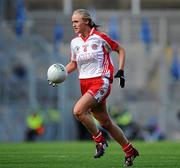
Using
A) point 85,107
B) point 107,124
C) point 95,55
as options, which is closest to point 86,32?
point 95,55

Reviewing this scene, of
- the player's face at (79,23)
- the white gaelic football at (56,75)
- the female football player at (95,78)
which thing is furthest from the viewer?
the player's face at (79,23)

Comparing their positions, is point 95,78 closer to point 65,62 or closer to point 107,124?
point 107,124

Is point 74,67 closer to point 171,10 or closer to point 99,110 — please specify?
point 99,110

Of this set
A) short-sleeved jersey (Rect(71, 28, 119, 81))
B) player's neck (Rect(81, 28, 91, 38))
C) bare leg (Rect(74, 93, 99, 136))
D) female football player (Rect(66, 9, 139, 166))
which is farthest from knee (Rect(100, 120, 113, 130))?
player's neck (Rect(81, 28, 91, 38))

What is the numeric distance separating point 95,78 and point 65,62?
20.9 meters

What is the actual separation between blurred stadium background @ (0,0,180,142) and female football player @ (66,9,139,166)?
20030 mm

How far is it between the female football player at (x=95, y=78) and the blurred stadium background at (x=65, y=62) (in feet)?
65.7

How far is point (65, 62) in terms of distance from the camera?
108 ft

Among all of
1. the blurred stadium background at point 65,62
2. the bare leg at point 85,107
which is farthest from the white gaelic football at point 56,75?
the blurred stadium background at point 65,62

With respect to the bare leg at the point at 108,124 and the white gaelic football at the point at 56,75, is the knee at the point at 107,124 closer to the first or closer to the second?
the bare leg at the point at 108,124

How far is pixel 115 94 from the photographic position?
34750mm

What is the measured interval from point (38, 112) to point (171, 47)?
6836 millimetres

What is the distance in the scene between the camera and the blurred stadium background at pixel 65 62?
32781mm

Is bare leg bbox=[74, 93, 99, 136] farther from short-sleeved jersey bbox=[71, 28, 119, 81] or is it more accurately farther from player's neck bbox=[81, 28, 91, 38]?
player's neck bbox=[81, 28, 91, 38]
